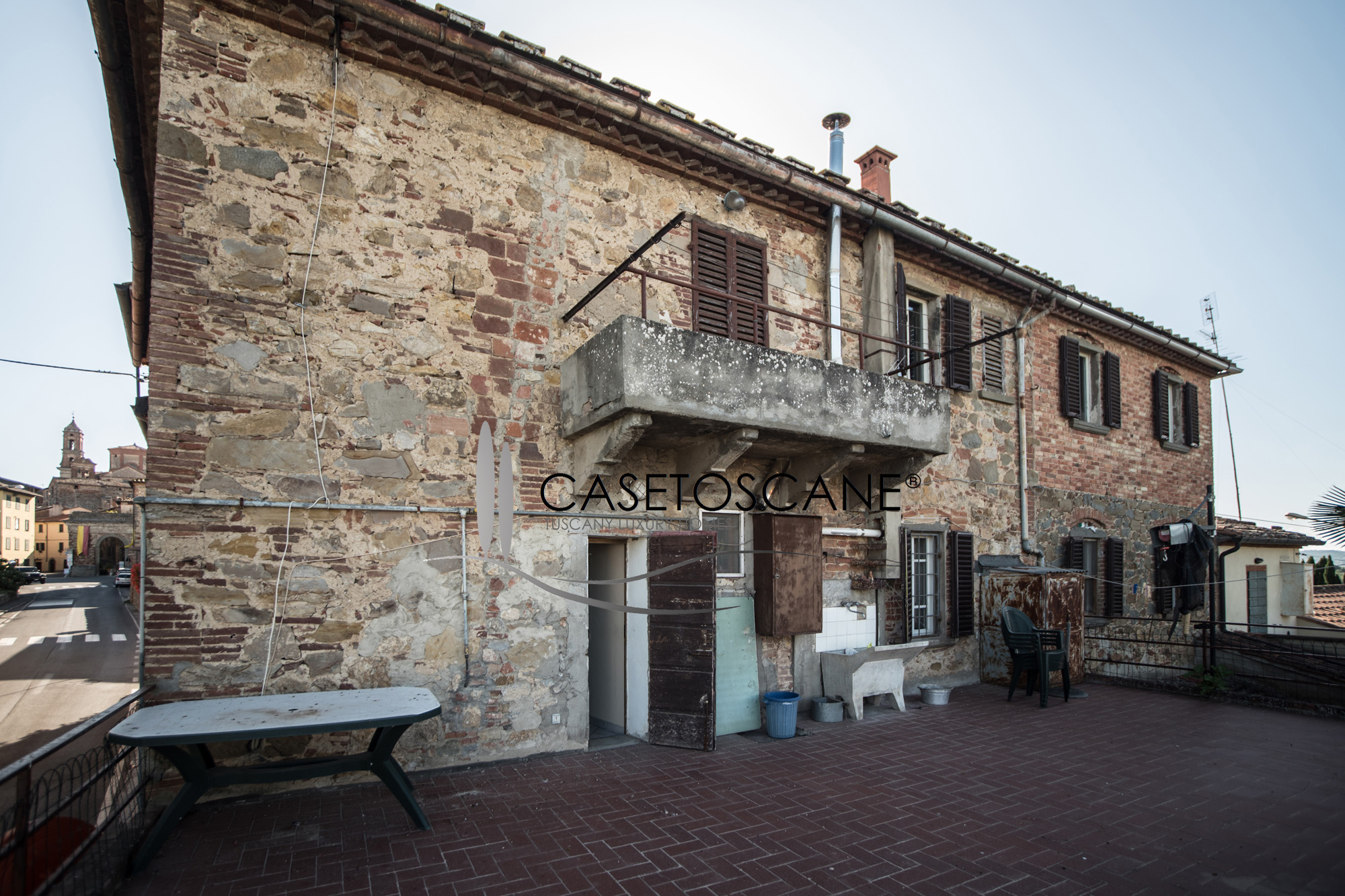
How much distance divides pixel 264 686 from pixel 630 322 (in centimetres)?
Result: 408

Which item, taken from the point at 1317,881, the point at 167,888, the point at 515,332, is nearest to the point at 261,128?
the point at 515,332

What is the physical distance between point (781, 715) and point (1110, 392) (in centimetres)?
989

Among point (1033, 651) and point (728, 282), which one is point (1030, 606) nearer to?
point (1033, 651)

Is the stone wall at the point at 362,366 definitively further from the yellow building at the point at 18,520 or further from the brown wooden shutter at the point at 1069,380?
the yellow building at the point at 18,520

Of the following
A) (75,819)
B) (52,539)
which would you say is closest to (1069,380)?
(75,819)

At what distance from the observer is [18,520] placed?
5212 centimetres

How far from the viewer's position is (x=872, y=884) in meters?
4.09

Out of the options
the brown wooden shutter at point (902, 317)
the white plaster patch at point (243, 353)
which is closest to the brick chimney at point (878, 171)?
the brown wooden shutter at point (902, 317)

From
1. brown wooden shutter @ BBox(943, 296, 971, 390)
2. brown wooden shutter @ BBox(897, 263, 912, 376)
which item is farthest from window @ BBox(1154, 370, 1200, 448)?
brown wooden shutter @ BBox(897, 263, 912, 376)

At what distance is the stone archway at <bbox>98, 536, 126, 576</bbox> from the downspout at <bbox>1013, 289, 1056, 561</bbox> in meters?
65.1

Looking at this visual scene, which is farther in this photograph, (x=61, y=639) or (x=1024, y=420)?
(x=61, y=639)

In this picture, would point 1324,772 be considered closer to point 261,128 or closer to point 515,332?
point 515,332

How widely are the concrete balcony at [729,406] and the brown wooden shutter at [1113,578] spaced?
6.57 meters

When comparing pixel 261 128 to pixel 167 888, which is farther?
pixel 261 128
